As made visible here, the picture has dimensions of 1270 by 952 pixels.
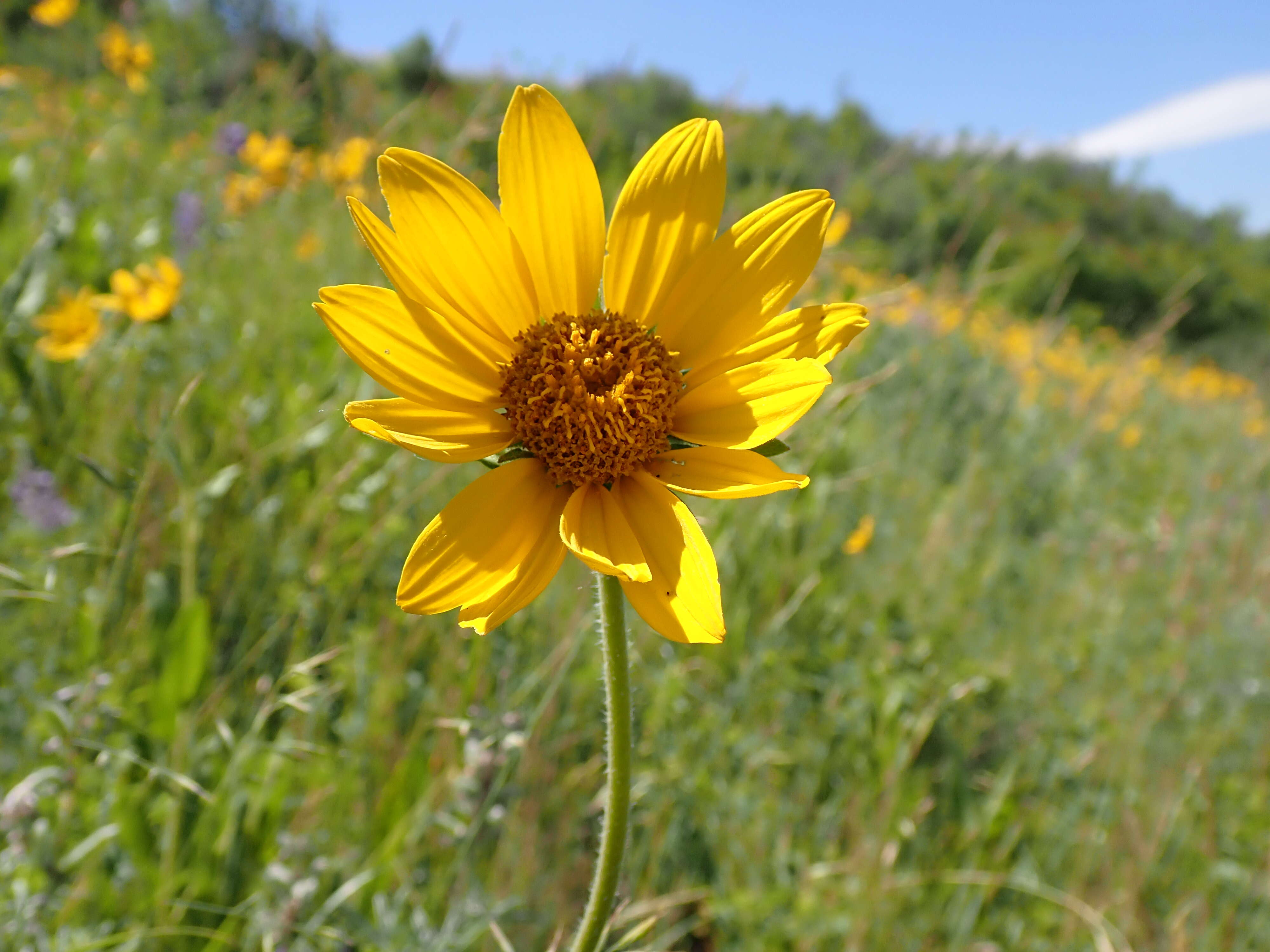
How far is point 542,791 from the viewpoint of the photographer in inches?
74.7

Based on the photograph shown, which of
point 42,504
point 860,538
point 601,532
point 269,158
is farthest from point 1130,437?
point 42,504

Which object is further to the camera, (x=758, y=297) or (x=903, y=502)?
(x=903, y=502)

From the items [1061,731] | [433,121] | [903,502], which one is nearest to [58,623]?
[1061,731]

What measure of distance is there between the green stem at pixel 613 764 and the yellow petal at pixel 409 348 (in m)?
0.33

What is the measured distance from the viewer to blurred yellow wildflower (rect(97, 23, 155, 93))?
6.18m

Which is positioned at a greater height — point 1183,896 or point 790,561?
point 790,561

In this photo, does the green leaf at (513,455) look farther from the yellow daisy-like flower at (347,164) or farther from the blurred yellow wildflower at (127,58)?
the blurred yellow wildflower at (127,58)

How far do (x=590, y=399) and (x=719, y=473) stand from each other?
0.19 metres

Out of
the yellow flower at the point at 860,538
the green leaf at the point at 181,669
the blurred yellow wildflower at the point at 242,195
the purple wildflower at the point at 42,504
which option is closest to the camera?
the green leaf at the point at 181,669

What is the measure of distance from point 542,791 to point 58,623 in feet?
4.15

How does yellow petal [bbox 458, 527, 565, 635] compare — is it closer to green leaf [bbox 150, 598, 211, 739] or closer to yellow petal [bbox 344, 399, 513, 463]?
yellow petal [bbox 344, 399, 513, 463]

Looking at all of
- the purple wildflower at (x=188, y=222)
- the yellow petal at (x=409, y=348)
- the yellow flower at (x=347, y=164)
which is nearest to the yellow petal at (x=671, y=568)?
the yellow petal at (x=409, y=348)

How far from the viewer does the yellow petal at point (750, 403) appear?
3.08ft

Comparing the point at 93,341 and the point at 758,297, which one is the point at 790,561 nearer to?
the point at 758,297
